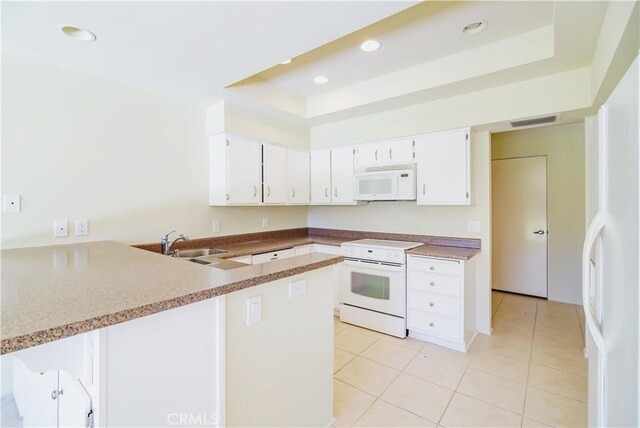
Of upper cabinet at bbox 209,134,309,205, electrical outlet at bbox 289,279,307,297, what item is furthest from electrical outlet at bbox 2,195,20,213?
electrical outlet at bbox 289,279,307,297

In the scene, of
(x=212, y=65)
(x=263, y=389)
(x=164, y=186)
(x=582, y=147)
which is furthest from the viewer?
(x=582, y=147)

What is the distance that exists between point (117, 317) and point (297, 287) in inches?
32.6

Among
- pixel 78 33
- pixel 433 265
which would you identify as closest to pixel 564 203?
pixel 433 265

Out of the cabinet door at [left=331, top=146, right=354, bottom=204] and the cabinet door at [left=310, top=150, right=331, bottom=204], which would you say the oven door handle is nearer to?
the cabinet door at [left=331, top=146, right=354, bottom=204]

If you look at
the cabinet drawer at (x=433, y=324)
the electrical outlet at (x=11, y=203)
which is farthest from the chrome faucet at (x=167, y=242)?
the cabinet drawer at (x=433, y=324)

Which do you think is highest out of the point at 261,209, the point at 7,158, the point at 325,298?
the point at 7,158

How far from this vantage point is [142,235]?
2.69m

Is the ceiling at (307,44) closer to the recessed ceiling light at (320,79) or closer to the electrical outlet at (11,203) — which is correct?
the recessed ceiling light at (320,79)

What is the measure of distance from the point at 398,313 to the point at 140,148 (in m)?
2.93

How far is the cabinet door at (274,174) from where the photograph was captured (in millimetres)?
3462

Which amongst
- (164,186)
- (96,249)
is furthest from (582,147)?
(96,249)

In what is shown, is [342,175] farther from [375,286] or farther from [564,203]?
[564,203]

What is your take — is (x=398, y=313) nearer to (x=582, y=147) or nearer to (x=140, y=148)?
(x=140, y=148)

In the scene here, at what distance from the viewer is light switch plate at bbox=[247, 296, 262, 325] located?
1.30 m
